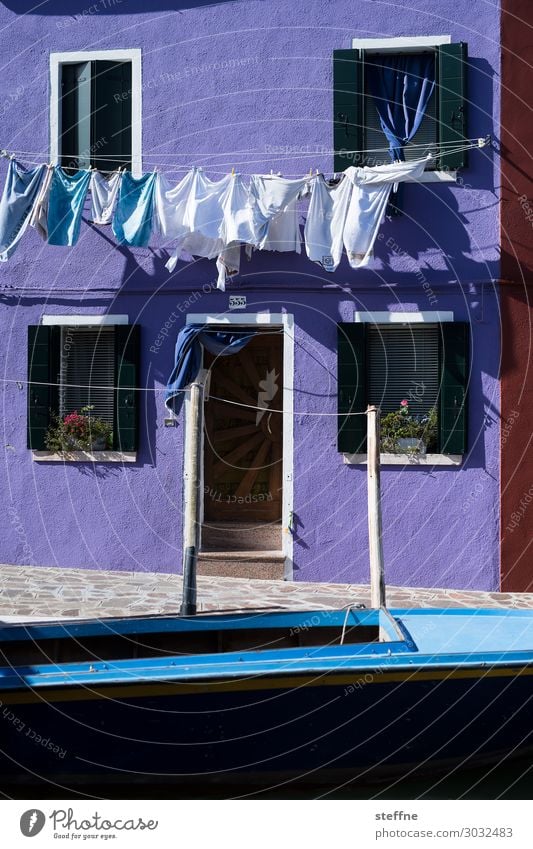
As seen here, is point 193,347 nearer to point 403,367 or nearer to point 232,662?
point 403,367

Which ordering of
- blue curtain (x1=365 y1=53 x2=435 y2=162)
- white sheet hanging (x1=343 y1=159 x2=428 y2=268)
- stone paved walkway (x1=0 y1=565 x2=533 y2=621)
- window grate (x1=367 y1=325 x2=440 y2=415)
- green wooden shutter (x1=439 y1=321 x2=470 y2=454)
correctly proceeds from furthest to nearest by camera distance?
1. window grate (x1=367 y1=325 x2=440 y2=415)
2. blue curtain (x1=365 y1=53 x2=435 y2=162)
3. green wooden shutter (x1=439 y1=321 x2=470 y2=454)
4. white sheet hanging (x1=343 y1=159 x2=428 y2=268)
5. stone paved walkway (x1=0 y1=565 x2=533 y2=621)

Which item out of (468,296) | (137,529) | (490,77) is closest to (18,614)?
(137,529)

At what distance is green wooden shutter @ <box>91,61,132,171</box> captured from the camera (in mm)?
12891

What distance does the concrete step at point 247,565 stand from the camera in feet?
41.3

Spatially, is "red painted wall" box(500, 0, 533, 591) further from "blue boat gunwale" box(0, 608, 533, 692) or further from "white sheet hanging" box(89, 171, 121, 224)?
"blue boat gunwale" box(0, 608, 533, 692)

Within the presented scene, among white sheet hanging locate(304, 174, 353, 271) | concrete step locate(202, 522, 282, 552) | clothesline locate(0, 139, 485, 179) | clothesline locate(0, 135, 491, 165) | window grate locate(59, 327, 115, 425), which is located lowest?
concrete step locate(202, 522, 282, 552)

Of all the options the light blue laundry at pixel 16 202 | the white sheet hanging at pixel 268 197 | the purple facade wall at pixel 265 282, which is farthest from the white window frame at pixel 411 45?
the light blue laundry at pixel 16 202

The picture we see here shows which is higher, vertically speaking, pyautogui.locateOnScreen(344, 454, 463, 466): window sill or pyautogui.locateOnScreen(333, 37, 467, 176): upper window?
pyautogui.locateOnScreen(333, 37, 467, 176): upper window

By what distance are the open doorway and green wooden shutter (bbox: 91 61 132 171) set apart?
251 centimetres

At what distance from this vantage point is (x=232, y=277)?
41.3 feet

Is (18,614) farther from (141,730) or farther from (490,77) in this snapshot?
(490,77)

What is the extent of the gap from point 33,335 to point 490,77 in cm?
582

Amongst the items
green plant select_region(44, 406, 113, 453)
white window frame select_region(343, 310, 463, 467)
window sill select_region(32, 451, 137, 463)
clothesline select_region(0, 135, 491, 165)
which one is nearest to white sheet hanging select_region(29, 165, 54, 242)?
clothesline select_region(0, 135, 491, 165)

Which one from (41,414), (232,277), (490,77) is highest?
(490,77)
